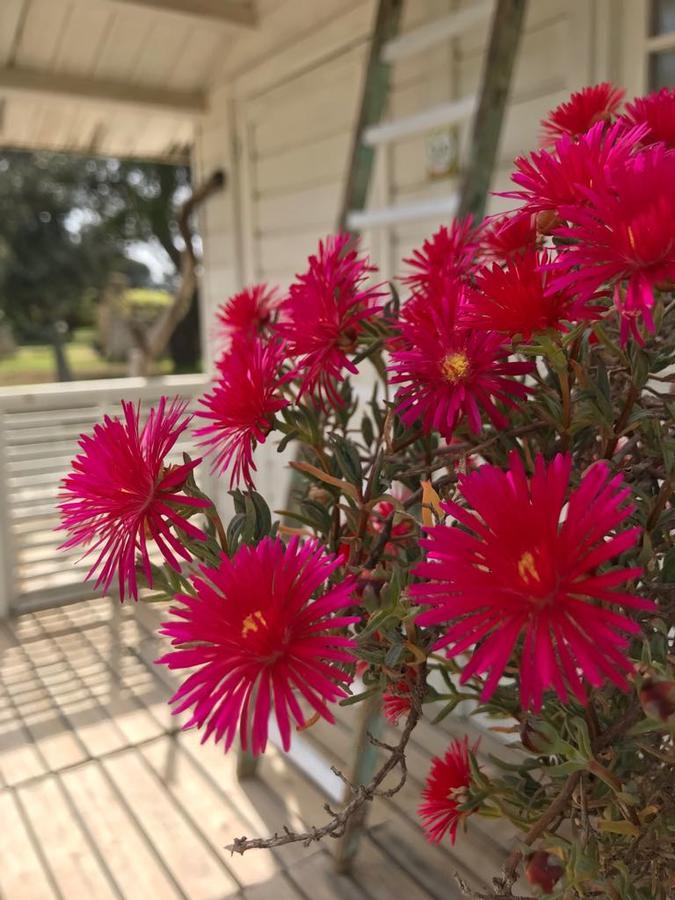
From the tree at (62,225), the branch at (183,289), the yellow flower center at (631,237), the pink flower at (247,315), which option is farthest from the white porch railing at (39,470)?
the tree at (62,225)

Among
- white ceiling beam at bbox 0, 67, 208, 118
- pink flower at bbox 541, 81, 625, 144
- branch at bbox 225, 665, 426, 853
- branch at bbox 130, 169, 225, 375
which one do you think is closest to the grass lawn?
branch at bbox 130, 169, 225, 375

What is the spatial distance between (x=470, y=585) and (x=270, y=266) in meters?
2.77

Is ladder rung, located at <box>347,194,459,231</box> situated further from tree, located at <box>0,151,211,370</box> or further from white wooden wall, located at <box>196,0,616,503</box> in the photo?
tree, located at <box>0,151,211,370</box>

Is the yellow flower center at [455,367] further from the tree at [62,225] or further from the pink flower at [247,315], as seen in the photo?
the tree at [62,225]

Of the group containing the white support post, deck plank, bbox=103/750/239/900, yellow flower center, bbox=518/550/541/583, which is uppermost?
yellow flower center, bbox=518/550/541/583

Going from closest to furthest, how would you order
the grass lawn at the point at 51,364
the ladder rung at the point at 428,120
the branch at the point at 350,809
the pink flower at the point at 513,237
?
the branch at the point at 350,809 < the pink flower at the point at 513,237 < the ladder rung at the point at 428,120 < the grass lawn at the point at 51,364

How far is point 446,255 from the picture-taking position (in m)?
0.73

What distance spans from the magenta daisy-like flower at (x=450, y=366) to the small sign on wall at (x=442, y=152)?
66.0 inches

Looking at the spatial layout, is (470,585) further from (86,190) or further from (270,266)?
(86,190)

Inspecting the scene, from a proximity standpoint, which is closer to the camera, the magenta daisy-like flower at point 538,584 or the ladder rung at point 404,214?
the magenta daisy-like flower at point 538,584

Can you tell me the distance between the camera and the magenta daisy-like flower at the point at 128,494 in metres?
0.51

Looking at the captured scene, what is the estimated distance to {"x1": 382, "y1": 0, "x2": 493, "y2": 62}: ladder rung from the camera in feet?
5.78

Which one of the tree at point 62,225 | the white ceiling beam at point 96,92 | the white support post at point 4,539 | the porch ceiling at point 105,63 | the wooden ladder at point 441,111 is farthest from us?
the tree at point 62,225

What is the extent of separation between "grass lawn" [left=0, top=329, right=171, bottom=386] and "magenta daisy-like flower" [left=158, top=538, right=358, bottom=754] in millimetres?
12852
